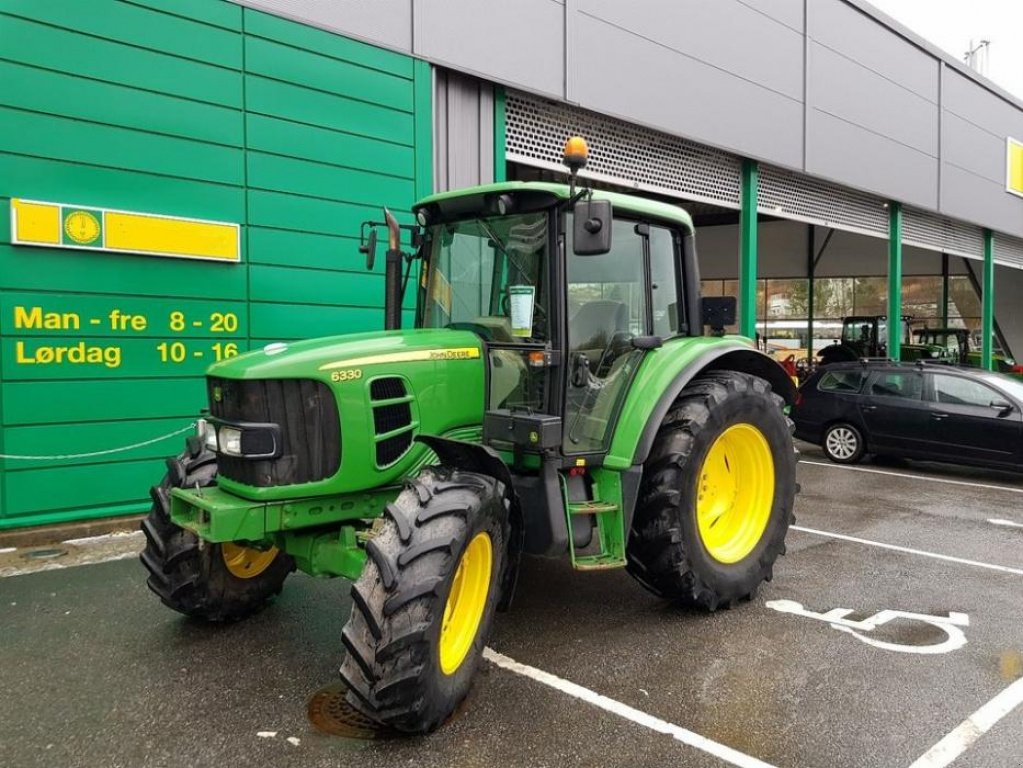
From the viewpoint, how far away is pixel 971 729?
10.7ft

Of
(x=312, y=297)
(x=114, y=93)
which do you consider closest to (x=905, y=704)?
(x=312, y=297)

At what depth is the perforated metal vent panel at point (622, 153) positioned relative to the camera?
9.19m

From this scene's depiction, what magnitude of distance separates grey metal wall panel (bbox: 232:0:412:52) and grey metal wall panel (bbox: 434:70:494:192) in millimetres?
636

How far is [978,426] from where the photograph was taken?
9.26 m

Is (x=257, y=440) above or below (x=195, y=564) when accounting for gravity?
above

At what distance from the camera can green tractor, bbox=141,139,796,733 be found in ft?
10.3

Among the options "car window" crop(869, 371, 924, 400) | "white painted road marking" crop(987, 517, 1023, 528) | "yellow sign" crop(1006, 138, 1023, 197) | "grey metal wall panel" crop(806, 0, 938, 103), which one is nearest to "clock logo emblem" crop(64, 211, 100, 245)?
"white painted road marking" crop(987, 517, 1023, 528)

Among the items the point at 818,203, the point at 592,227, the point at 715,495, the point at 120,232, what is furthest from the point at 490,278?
the point at 818,203

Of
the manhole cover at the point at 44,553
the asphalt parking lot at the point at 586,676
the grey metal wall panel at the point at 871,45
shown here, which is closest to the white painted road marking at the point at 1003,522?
the asphalt parking lot at the point at 586,676

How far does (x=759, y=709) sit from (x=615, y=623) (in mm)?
1104

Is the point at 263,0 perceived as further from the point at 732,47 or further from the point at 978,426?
the point at 978,426

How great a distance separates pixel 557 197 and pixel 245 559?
253 cm

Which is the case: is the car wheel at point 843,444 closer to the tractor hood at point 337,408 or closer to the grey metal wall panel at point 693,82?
the grey metal wall panel at point 693,82

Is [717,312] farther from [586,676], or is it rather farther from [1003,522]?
[1003,522]
